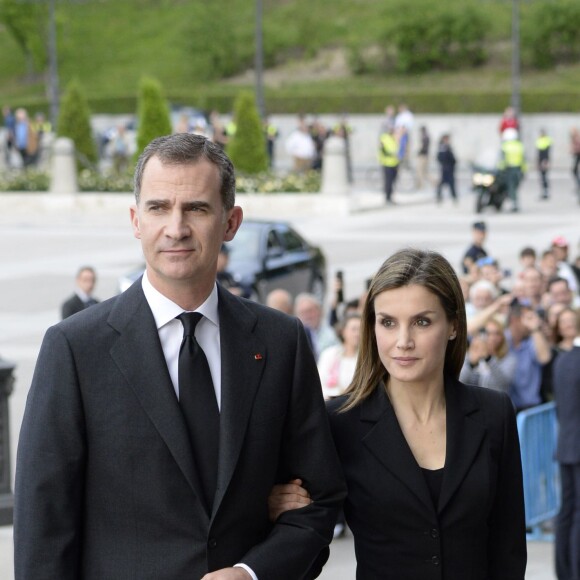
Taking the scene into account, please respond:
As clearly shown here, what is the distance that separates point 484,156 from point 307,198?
4.08 metres

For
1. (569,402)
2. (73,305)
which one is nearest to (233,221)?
(569,402)

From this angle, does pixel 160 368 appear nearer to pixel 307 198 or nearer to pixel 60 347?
pixel 60 347

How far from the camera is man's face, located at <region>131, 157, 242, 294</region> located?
3.22 metres

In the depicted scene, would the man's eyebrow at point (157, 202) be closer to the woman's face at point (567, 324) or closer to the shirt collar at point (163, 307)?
the shirt collar at point (163, 307)

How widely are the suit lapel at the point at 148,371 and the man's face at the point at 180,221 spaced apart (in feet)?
0.32

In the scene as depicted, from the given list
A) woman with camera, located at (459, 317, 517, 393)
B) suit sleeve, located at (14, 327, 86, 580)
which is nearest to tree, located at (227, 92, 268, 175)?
woman with camera, located at (459, 317, 517, 393)

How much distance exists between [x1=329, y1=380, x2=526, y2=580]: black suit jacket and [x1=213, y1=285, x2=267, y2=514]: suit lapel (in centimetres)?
58

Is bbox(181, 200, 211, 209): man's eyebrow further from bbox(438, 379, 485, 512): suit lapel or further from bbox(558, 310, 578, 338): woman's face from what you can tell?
bbox(558, 310, 578, 338): woman's face

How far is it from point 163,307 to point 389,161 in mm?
29746

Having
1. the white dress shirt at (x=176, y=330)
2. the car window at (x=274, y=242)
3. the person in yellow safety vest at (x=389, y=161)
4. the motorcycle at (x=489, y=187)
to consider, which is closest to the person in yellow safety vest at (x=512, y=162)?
the motorcycle at (x=489, y=187)

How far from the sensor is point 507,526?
384 cm

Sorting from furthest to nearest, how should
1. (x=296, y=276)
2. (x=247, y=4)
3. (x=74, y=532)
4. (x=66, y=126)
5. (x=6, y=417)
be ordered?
(x=247, y=4) < (x=66, y=126) < (x=296, y=276) < (x=6, y=417) < (x=74, y=532)

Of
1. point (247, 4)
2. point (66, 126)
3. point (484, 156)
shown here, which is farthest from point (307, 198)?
point (247, 4)

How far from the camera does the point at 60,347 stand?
3234mm
